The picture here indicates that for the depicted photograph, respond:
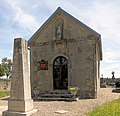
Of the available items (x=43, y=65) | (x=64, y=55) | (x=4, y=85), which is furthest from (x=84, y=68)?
(x=4, y=85)

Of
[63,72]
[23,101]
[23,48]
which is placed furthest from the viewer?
[63,72]

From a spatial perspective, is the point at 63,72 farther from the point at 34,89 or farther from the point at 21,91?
the point at 21,91

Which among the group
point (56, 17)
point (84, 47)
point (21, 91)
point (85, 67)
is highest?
point (56, 17)

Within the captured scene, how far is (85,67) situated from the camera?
14.9 m

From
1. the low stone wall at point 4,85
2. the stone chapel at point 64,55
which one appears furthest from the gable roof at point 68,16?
the low stone wall at point 4,85

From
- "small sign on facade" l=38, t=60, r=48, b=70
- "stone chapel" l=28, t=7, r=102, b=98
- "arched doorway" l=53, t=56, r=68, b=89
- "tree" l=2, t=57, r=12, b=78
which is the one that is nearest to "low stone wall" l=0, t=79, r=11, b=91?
"stone chapel" l=28, t=7, r=102, b=98

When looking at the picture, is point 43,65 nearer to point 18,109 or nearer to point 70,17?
point 70,17

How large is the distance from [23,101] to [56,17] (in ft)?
31.8

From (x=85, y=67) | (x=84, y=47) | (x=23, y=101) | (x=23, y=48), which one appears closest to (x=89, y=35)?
(x=84, y=47)

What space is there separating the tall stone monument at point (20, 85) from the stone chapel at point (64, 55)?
22.2 feet

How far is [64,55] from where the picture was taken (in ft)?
51.7

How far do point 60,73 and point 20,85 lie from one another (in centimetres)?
759

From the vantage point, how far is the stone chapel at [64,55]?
14898 mm

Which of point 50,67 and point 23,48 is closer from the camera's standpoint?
point 23,48
